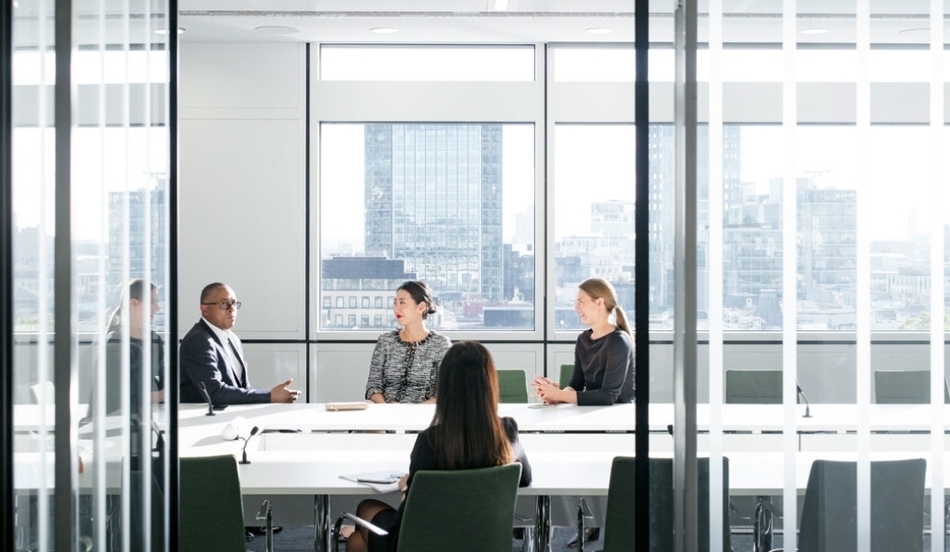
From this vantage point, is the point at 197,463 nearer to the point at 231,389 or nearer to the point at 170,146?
the point at 170,146

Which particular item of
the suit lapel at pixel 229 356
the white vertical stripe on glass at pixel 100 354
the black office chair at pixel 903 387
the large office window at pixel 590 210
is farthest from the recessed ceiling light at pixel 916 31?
the large office window at pixel 590 210

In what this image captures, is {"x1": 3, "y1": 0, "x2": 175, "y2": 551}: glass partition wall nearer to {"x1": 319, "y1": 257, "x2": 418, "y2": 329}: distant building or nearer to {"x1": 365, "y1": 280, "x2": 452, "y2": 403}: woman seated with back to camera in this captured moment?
{"x1": 365, "y1": 280, "x2": 452, "y2": 403}: woman seated with back to camera

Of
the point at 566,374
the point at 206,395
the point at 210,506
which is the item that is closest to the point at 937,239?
the point at 210,506

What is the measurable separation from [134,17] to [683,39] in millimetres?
1285

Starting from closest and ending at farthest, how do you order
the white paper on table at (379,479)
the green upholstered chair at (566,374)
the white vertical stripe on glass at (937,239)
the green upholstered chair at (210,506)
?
the white vertical stripe on glass at (937,239), the green upholstered chair at (210,506), the white paper on table at (379,479), the green upholstered chair at (566,374)

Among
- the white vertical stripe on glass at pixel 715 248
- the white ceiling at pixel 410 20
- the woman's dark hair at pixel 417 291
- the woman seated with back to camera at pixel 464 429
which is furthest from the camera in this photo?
the white ceiling at pixel 410 20

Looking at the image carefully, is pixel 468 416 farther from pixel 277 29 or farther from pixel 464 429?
pixel 277 29

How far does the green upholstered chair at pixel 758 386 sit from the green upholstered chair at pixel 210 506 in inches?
78.2

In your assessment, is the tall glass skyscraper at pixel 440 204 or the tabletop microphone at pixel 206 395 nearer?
the tabletop microphone at pixel 206 395

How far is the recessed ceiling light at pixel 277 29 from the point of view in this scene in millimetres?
8227

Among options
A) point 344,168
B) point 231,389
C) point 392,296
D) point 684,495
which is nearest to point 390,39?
point 344,168

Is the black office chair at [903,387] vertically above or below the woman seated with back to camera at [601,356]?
above

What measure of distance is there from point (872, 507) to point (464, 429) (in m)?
2.00

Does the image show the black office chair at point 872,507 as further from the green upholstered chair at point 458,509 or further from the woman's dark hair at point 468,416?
the woman's dark hair at point 468,416
